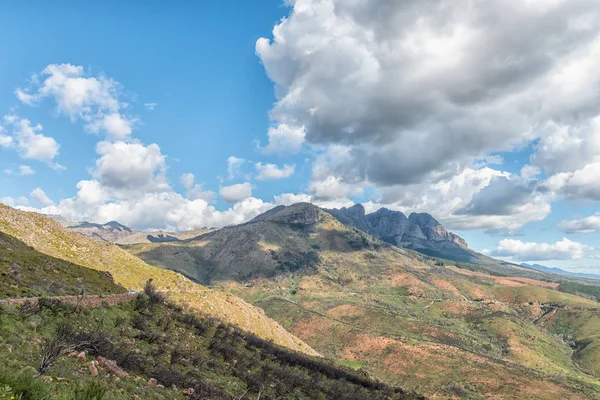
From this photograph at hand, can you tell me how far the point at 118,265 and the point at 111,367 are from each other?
54.7 metres

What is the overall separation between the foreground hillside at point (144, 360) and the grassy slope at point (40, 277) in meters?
5.49

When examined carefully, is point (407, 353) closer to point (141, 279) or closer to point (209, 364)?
→ point (141, 279)

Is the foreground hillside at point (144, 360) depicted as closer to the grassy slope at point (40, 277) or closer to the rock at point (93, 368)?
the rock at point (93, 368)

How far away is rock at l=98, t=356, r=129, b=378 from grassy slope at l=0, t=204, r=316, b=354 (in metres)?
38.4

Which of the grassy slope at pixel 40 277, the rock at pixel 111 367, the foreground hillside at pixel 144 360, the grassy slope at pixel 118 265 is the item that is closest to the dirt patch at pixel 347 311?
the grassy slope at pixel 118 265

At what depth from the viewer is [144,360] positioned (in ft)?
78.9

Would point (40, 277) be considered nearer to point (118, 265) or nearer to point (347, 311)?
point (118, 265)

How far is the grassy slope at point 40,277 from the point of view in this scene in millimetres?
30781

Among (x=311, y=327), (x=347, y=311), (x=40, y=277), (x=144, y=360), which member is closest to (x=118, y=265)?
(x=40, y=277)

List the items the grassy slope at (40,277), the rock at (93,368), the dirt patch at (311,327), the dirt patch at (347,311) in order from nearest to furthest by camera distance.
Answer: the rock at (93,368)
the grassy slope at (40,277)
the dirt patch at (311,327)
the dirt patch at (347,311)

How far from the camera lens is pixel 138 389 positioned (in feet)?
59.0

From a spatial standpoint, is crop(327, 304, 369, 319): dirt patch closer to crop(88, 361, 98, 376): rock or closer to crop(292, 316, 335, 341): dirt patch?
crop(292, 316, 335, 341): dirt patch

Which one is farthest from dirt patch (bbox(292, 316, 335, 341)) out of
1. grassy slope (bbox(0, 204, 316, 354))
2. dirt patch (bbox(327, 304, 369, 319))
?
grassy slope (bbox(0, 204, 316, 354))

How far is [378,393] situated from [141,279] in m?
44.9
